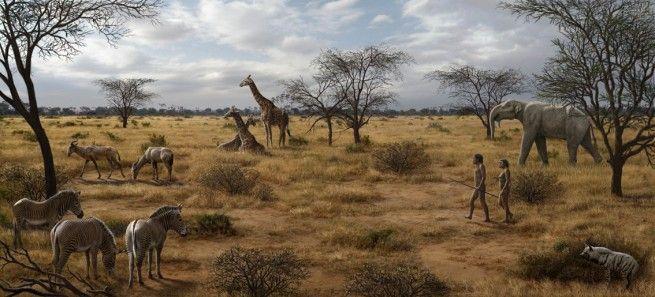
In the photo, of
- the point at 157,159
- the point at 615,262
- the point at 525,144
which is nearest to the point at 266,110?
the point at 157,159

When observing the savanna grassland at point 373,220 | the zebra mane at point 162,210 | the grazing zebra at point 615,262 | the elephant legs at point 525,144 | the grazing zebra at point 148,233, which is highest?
the elephant legs at point 525,144

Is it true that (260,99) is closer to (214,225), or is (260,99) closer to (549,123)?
(549,123)

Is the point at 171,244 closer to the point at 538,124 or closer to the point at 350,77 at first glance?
the point at 538,124

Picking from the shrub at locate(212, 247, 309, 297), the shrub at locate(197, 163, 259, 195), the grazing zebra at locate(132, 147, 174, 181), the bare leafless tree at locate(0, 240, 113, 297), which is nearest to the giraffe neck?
the grazing zebra at locate(132, 147, 174, 181)

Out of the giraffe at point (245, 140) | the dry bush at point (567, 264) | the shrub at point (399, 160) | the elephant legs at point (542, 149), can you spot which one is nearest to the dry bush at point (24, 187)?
the giraffe at point (245, 140)

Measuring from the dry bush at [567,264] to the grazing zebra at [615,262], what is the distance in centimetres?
49

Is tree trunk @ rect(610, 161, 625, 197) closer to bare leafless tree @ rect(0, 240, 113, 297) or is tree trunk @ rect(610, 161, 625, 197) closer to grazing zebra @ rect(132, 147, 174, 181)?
bare leafless tree @ rect(0, 240, 113, 297)

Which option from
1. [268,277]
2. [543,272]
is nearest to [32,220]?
[268,277]

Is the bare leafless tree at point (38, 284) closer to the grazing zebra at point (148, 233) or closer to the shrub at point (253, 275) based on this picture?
the grazing zebra at point (148, 233)

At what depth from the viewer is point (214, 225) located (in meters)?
10.1

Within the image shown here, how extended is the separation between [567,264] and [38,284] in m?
7.27

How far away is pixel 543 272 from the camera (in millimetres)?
7406

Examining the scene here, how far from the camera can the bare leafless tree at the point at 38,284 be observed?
4.05 meters

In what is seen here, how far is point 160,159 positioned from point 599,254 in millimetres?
13238
